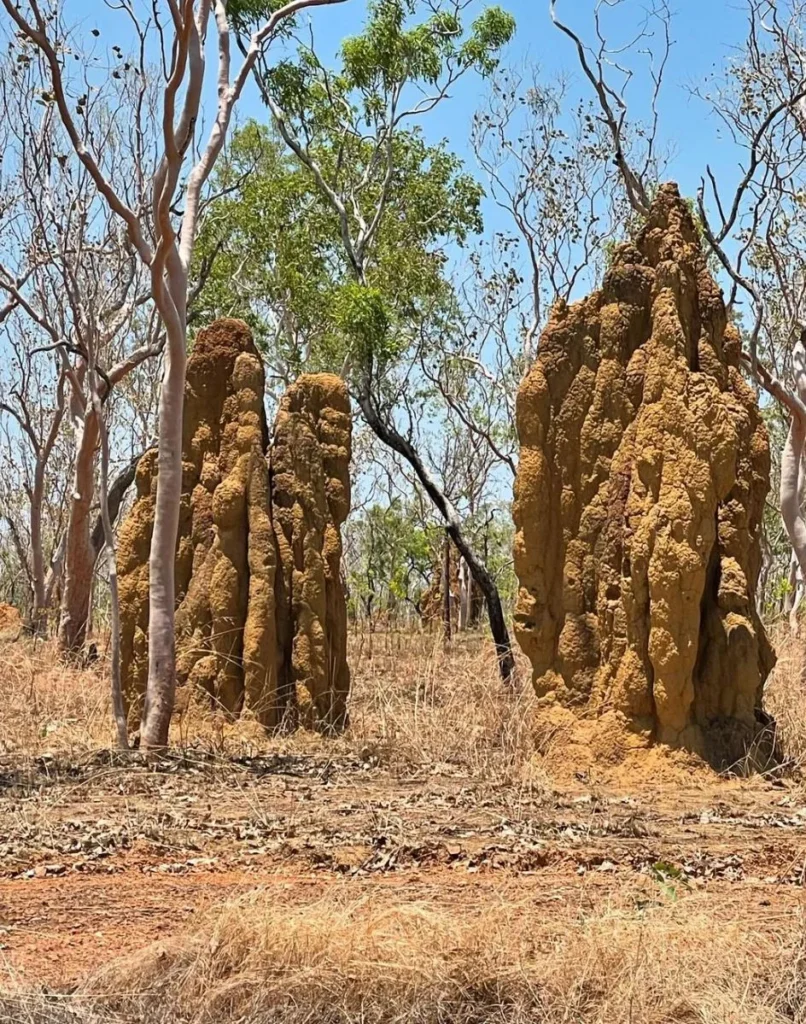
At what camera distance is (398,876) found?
5.50 metres

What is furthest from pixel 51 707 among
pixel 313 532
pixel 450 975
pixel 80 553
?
pixel 450 975

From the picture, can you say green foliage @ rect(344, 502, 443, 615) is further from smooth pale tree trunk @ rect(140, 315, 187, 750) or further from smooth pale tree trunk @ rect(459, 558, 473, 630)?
smooth pale tree trunk @ rect(140, 315, 187, 750)

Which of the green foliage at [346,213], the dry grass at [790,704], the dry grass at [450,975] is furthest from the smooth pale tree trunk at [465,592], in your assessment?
the dry grass at [450,975]

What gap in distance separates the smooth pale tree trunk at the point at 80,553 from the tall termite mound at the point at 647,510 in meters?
7.44

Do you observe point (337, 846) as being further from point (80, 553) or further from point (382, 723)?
point (80, 553)

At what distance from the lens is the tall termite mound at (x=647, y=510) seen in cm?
758

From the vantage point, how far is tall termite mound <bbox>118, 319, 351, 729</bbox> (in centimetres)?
920

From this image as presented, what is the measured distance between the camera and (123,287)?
1628 cm

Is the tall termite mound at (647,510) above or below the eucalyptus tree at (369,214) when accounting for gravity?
below

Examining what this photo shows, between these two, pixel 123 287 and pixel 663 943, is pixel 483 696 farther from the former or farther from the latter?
pixel 123 287

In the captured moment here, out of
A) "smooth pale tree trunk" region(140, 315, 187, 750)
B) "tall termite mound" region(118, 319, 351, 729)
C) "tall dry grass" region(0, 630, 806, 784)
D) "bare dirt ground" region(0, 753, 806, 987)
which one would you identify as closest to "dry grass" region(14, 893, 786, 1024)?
"bare dirt ground" region(0, 753, 806, 987)

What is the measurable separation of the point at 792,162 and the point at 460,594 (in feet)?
54.8

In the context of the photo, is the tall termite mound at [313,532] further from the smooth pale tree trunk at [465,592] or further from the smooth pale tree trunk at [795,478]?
the smooth pale tree trunk at [465,592]

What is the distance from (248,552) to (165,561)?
1.49 meters
